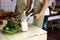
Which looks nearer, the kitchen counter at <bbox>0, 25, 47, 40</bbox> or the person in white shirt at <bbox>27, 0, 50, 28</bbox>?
the kitchen counter at <bbox>0, 25, 47, 40</bbox>

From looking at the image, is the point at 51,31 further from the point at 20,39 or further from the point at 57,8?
the point at 20,39

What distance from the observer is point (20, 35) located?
1204mm

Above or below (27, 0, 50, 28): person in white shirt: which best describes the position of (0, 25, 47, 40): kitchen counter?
below

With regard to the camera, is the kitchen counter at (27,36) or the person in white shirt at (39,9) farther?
the person in white shirt at (39,9)

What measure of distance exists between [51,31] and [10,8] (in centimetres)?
141

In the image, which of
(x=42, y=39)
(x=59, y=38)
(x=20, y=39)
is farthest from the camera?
(x=59, y=38)

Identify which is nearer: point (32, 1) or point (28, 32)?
point (28, 32)

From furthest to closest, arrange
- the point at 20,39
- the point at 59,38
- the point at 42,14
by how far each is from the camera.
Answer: the point at 59,38 < the point at 42,14 < the point at 20,39

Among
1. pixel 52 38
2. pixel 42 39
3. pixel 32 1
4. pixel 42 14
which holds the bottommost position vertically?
pixel 52 38

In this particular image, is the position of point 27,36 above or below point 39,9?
below

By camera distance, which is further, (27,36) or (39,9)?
(39,9)

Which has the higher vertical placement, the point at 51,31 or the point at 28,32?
the point at 28,32

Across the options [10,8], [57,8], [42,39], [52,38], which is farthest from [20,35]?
[57,8]

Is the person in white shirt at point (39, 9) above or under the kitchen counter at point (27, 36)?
above
